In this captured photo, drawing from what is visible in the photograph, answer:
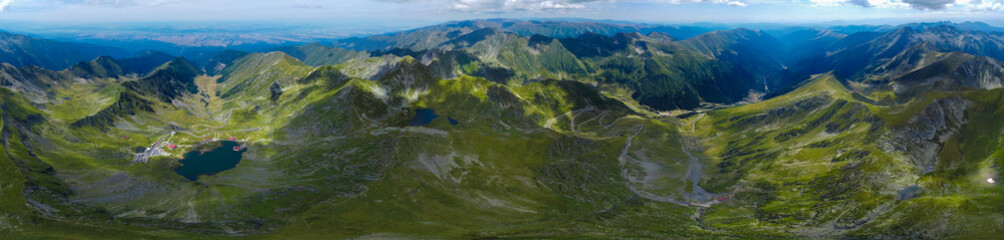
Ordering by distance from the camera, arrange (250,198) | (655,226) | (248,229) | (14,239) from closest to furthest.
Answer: (14,239), (248,229), (655,226), (250,198)

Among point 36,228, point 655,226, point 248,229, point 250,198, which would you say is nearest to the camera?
point 36,228

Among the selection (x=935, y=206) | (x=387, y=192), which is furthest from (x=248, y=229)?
(x=935, y=206)

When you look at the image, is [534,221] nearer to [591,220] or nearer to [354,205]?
[591,220]

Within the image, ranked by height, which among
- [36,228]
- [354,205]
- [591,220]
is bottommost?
[591,220]

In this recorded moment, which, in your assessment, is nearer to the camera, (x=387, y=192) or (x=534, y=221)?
(x=534, y=221)

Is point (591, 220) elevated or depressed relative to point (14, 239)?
depressed

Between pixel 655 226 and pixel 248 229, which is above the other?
pixel 248 229

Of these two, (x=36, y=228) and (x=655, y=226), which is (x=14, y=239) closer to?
(x=36, y=228)

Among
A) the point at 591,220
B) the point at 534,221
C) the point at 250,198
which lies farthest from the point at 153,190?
the point at 591,220

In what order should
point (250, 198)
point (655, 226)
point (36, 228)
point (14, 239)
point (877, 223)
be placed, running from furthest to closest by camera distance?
point (250, 198), point (655, 226), point (877, 223), point (36, 228), point (14, 239)
